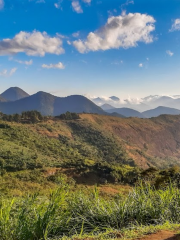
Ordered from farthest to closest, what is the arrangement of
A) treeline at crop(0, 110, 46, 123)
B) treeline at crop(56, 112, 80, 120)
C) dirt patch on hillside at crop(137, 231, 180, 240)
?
1. treeline at crop(56, 112, 80, 120)
2. treeline at crop(0, 110, 46, 123)
3. dirt patch on hillside at crop(137, 231, 180, 240)

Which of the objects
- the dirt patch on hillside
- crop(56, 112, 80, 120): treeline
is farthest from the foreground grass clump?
crop(56, 112, 80, 120): treeline

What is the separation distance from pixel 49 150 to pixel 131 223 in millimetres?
42095

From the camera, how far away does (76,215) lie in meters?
4.63

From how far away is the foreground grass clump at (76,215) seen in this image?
3824 millimetres

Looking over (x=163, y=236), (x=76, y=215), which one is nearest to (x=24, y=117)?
(x=76, y=215)

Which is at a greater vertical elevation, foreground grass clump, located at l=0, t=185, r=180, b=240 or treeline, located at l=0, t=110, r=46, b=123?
treeline, located at l=0, t=110, r=46, b=123

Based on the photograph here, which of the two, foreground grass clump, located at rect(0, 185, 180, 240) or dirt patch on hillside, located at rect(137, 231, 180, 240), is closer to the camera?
dirt patch on hillside, located at rect(137, 231, 180, 240)

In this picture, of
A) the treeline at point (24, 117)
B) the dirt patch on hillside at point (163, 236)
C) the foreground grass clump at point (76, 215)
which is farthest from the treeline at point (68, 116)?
the dirt patch on hillside at point (163, 236)

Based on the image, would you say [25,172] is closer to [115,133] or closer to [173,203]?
[173,203]

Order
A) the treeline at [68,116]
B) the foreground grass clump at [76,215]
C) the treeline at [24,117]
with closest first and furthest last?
the foreground grass clump at [76,215], the treeline at [24,117], the treeline at [68,116]

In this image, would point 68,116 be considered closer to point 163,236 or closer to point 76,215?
point 76,215

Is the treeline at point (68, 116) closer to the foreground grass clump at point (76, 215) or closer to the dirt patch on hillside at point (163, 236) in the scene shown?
the foreground grass clump at point (76, 215)

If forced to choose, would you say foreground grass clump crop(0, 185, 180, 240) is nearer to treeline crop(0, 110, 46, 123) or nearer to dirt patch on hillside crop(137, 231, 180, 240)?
dirt patch on hillside crop(137, 231, 180, 240)

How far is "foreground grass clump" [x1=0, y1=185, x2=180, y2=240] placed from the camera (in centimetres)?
382
